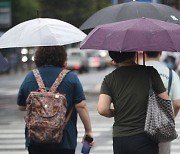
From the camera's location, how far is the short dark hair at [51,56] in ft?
19.4

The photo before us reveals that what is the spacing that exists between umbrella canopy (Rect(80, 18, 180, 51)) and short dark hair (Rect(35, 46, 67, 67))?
1.41ft

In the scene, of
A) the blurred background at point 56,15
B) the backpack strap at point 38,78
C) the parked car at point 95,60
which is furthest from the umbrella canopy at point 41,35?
the parked car at point 95,60

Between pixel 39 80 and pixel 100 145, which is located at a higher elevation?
pixel 39 80

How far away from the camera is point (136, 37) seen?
5359 millimetres

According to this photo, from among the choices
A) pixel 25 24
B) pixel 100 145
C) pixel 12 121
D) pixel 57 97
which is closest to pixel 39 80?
pixel 57 97

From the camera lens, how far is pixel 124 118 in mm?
5422

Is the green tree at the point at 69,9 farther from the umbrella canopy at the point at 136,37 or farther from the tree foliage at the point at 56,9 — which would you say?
the umbrella canopy at the point at 136,37

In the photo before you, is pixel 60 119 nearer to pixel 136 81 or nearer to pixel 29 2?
pixel 136 81

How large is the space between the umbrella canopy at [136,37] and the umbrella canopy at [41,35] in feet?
1.92

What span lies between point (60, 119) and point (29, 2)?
53.9 metres

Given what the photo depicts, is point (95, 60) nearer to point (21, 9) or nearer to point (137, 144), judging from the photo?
point (21, 9)

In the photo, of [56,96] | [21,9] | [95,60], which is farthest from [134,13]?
[21,9]

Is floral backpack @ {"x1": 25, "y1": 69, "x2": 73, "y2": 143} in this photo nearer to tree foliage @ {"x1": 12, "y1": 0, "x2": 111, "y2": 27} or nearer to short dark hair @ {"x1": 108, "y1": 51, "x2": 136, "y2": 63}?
short dark hair @ {"x1": 108, "y1": 51, "x2": 136, "y2": 63}

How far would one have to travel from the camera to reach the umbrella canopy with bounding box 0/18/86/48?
6094mm
